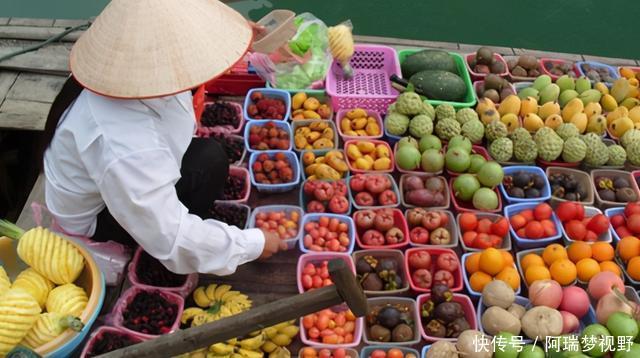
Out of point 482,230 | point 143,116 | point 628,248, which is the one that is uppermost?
point 143,116

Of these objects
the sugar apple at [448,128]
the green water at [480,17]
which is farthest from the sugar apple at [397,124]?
the green water at [480,17]

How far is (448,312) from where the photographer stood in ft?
7.72

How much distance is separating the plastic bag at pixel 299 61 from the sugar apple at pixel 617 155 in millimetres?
1906

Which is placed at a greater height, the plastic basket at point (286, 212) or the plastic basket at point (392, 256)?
the plastic basket at point (392, 256)

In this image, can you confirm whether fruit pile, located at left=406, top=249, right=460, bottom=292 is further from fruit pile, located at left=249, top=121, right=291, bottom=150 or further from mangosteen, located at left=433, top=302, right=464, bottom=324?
fruit pile, located at left=249, top=121, right=291, bottom=150

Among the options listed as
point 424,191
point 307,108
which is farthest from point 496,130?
point 307,108

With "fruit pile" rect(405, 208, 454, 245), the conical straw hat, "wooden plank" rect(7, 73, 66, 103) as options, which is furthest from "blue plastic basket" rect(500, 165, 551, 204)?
"wooden plank" rect(7, 73, 66, 103)

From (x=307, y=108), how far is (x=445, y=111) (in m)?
0.90

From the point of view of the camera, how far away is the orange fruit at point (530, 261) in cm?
260

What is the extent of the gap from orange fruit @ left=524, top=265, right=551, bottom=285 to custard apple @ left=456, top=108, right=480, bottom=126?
41.3 inches

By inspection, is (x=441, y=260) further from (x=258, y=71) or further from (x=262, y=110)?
(x=258, y=71)

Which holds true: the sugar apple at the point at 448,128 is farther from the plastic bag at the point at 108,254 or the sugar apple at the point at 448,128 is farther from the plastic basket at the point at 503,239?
the plastic bag at the point at 108,254

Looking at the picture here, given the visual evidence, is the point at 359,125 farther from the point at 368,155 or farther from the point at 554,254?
the point at 554,254

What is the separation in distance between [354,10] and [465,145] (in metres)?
3.23
